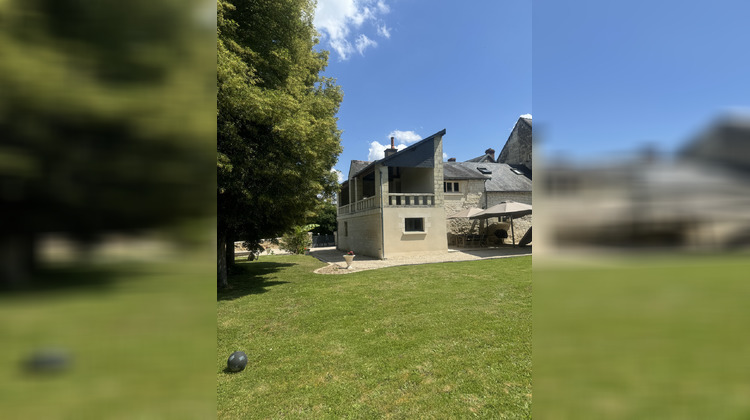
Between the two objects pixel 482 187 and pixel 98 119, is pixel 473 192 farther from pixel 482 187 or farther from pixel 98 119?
pixel 98 119

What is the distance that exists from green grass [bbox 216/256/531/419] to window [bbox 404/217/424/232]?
414 inches

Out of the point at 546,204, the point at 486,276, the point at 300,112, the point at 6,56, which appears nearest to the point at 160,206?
the point at 6,56

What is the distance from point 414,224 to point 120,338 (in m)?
18.5

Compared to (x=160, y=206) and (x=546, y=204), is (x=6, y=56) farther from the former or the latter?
(x=546, y=204)

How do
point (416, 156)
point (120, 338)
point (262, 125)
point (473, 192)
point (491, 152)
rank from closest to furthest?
point (120, 338) < point (262, 125) < point (416, 156) < point (473, 192) < point (491, 152)

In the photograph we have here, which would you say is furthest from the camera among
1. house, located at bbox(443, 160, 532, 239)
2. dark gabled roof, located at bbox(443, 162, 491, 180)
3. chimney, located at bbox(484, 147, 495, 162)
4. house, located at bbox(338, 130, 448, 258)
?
chimney, located at bbox(484, 147, 495, 162)

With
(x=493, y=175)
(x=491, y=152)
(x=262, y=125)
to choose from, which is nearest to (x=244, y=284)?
(x=262, y=125)

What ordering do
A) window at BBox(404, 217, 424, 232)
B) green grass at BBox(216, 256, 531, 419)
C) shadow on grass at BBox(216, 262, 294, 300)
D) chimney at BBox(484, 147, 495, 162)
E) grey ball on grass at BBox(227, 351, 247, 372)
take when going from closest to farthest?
green grass at BBox(216, 256, 531, 419) < grey ball on grass at BBox(227, 351, 247, 372) < shadow on grass at BBox(216, 262, 294, 300) < window at BBox(404, 217, 424, 232) < chimney at BBox(484, 147, 495, 162)

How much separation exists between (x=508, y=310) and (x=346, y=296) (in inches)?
160

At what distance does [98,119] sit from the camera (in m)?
1.25

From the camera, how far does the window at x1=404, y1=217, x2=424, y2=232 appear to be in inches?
753

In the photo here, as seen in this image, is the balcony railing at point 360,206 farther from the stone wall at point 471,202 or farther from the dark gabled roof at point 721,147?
the dark gabled roof at point 721,147

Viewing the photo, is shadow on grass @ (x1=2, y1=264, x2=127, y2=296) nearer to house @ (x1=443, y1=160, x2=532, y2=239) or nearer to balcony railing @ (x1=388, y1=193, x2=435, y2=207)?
balcony railing @ (x1=388, y1=193, x2=435, y2=207)

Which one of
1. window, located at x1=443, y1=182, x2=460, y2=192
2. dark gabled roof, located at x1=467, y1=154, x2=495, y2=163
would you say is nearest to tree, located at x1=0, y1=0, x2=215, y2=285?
window, located at x1=443, y1=182, x2=460, y2=192
